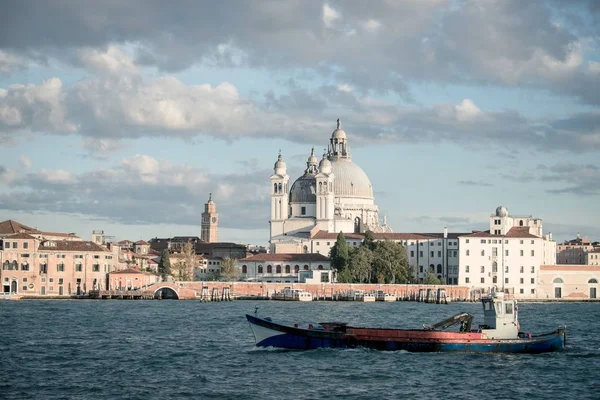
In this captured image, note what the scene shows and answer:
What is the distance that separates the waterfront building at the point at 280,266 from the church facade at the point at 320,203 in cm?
699

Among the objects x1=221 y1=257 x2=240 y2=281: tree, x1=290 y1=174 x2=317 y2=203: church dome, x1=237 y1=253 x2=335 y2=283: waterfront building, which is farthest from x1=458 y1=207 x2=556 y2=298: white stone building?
x1=290 y1=174 x2=317 y2=203: church dome

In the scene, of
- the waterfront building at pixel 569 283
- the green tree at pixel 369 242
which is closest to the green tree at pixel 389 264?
the green tree at pixel 369 242

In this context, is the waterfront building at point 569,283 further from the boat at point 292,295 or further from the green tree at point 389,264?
the boat at point 292,295

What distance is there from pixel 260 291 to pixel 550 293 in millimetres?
35405

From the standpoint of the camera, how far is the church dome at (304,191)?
14375cm

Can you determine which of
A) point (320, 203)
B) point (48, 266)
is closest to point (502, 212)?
point (320, 203)

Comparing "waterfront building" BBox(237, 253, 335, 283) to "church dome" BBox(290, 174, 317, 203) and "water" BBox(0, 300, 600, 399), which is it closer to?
"church dome" BBox(290, 174, 317, 203)

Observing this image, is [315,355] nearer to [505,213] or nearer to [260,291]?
Answer: [260,291]

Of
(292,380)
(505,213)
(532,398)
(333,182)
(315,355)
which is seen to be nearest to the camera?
(532,398)

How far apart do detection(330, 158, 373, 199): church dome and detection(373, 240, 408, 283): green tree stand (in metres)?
29.6

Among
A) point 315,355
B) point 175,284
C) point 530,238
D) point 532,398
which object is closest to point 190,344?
point 315,355

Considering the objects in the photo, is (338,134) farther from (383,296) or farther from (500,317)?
(500,317)

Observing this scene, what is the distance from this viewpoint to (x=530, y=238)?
395 ft

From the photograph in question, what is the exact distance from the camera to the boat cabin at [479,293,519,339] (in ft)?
145
